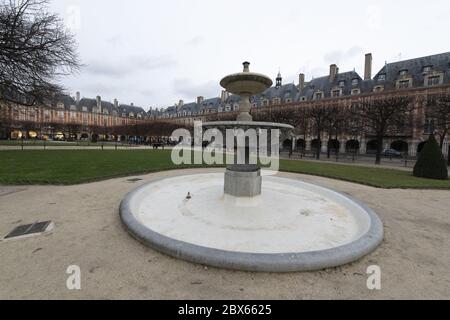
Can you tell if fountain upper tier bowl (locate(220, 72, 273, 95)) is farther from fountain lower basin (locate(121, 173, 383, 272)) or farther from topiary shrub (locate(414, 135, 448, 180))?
topiary shrub (locate(414, 135, 448, 180))

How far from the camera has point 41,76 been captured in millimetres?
13867

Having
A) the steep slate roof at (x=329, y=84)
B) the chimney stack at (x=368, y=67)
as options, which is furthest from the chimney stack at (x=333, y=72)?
the chimney stack at (x=368, y=67)

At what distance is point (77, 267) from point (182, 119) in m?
86.8

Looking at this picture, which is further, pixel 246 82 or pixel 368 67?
pixel 368 67

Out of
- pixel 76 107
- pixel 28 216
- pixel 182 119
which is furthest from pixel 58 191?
pixel 76 107

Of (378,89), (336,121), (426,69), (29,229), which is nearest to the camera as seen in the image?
(29,229)

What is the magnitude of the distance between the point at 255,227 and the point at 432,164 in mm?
15470

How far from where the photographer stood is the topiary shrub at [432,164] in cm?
1353

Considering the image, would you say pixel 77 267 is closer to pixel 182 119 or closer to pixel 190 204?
pixel 190 204

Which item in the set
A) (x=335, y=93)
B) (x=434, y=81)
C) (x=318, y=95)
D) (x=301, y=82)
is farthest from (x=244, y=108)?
(x=301, y=82)

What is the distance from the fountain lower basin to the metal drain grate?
5.18 ft

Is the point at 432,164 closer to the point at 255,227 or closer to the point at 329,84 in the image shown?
the point at 255,227

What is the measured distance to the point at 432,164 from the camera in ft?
45.0

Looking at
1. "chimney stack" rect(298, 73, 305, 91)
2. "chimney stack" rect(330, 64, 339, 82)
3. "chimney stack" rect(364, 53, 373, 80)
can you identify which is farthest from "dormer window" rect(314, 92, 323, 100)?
"chimney stack" rect(364, 53, 373, 80)
